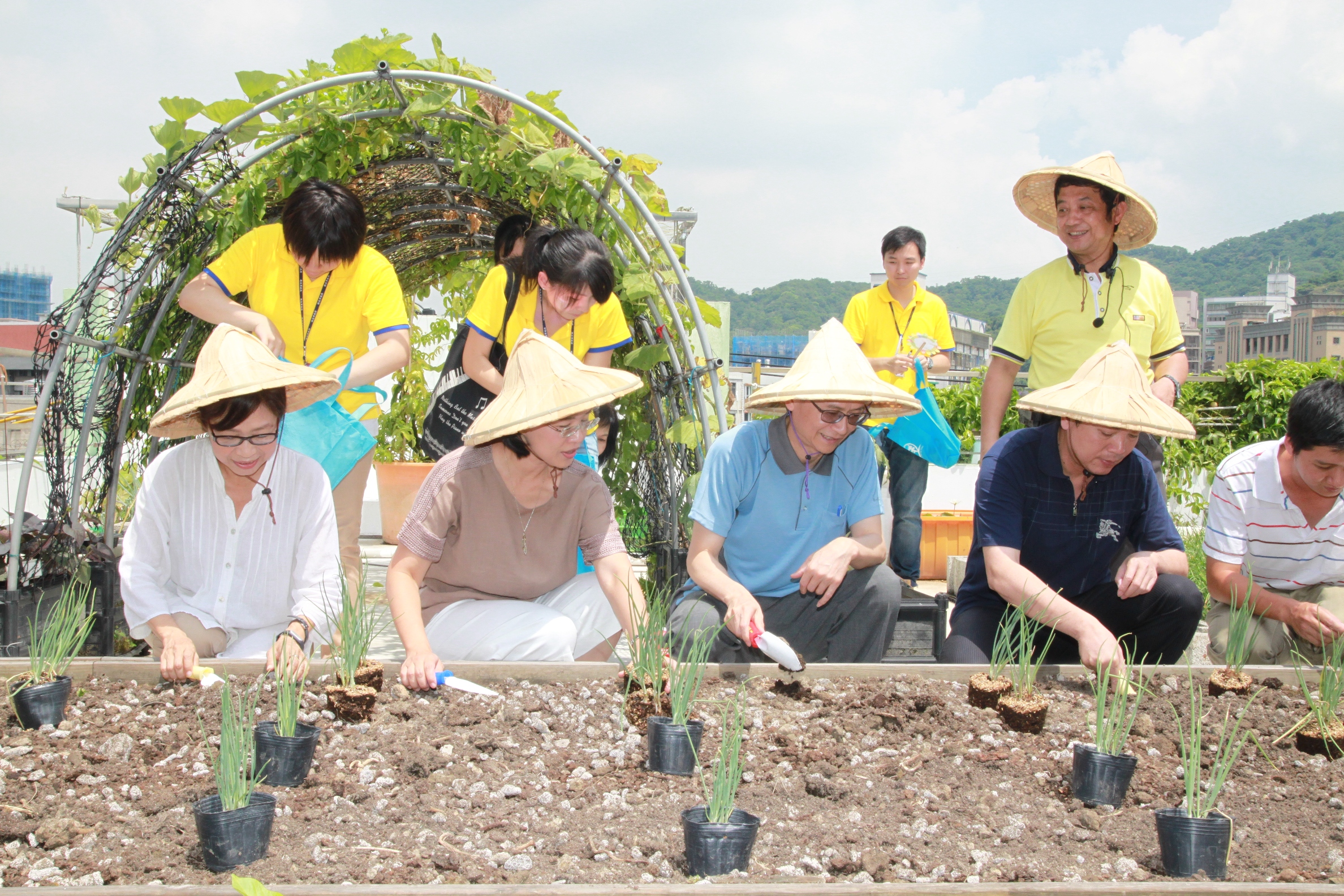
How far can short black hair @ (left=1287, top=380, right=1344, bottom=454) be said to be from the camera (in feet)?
7.97

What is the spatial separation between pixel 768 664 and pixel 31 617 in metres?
2.64

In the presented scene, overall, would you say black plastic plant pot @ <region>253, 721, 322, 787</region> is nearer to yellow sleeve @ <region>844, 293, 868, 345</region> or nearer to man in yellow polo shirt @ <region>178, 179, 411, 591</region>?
man in yellow polo shirt @ <region>178, 179, 411, 591</region>

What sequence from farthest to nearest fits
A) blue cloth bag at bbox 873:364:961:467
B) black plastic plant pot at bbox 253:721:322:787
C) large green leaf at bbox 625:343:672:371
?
1. blue cloth bag at bbox 873:364:961:467
2. large green leaf at bbox 625:343:672:371
3. black plastic plant pot at bbox 253:721:322:787

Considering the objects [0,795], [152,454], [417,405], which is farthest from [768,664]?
[417,405]

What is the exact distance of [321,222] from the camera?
10.4 feet

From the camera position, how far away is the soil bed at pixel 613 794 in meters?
1.56

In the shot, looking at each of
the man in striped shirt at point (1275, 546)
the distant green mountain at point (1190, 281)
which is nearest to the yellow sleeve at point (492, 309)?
the man in striped shirt at point (1275, 546)

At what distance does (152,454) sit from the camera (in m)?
4.40

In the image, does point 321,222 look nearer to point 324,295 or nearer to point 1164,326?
point 324,295

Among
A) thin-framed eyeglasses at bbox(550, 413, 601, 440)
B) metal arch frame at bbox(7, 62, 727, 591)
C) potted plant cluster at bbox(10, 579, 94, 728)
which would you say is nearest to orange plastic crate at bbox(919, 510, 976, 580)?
metal arch frame at bbox(7, 62, 727, 591)

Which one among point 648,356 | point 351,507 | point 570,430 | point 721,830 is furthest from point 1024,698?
point 351,507

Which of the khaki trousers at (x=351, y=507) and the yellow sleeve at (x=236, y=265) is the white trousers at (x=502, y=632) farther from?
the yellow sleeve at (x=236, y=265)

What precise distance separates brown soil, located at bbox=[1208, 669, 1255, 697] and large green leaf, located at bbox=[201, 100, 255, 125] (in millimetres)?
3528

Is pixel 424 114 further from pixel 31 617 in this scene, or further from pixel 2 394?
pixel 2 394
